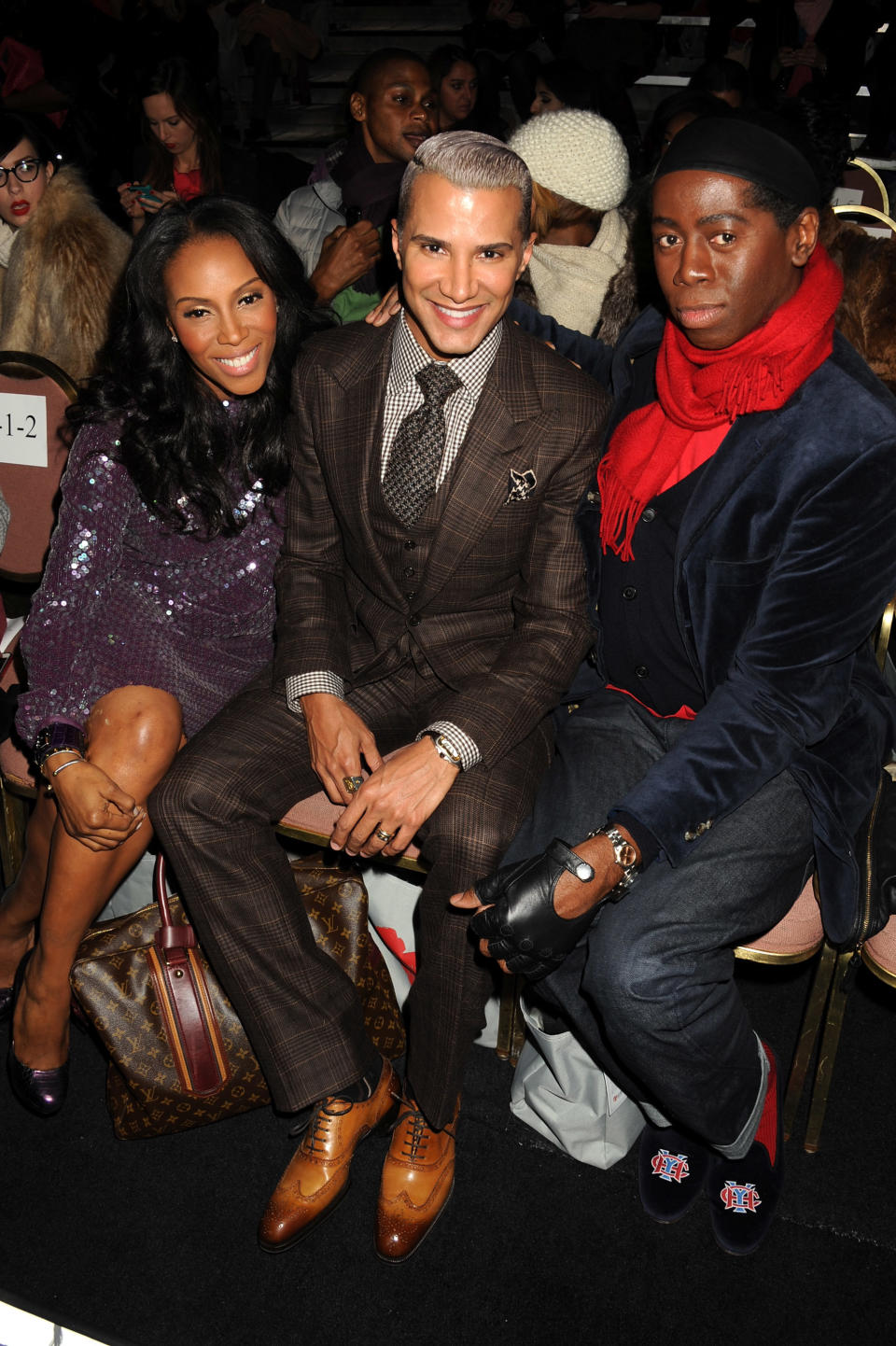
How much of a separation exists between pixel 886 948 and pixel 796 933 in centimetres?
17

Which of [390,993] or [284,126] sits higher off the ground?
[284,126]

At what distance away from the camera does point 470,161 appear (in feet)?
Result: 6.12

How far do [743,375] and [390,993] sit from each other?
1.46 m

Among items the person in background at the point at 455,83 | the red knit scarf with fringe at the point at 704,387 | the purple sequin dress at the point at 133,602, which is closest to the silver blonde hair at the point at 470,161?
the red knit scarf with fringe at the point at 704,387

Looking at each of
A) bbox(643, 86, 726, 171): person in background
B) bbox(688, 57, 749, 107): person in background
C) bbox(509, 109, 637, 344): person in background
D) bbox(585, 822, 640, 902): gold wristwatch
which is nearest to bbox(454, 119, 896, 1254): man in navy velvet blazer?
bbox(585, 822, 640, 902): gold wristwatch

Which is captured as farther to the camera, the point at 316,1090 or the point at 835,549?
the point at 316,1090

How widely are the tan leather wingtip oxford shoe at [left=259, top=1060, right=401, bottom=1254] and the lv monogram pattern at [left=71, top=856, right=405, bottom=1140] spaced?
0.56 feet

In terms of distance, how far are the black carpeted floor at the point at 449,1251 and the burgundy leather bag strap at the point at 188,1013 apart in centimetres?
24

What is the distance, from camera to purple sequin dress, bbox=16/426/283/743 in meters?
2.24

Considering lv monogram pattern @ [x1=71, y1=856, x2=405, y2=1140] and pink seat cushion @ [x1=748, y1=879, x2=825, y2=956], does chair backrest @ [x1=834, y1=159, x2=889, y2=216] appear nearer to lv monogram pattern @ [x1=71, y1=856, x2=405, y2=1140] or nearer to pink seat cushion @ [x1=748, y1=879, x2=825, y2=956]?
pink seat cushion @ [x1=748, y1=879, x2=825, y2=956]

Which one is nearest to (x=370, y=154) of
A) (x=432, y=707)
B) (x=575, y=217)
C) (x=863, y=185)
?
(x=575, y=217)

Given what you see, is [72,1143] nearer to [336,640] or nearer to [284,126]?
[336,640]

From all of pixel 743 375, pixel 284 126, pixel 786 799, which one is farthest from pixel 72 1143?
pixel 284 126

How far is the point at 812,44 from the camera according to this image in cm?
700
